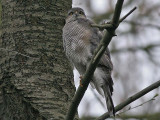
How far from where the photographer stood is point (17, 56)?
3.33m

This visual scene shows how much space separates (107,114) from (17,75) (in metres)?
0.94

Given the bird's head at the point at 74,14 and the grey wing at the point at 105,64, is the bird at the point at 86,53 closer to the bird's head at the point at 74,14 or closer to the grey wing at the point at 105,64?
the grey wing at the point at 105,64

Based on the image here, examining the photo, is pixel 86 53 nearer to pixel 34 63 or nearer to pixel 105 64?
pixel 105 64

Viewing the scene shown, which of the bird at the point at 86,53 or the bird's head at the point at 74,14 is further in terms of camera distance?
the bird's head at the point at 74,14

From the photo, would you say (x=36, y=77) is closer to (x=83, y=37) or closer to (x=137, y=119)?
(x=83, y=37)

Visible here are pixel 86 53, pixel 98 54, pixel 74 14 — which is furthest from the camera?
pixel 74 14

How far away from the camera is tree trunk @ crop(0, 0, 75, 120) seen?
3.06 meters

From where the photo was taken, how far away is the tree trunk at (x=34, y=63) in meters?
3.06

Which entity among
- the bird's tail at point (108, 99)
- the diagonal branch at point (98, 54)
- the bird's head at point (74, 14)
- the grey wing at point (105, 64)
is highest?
the diagonal branch at point (98, 54)

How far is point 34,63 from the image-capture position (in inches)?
130

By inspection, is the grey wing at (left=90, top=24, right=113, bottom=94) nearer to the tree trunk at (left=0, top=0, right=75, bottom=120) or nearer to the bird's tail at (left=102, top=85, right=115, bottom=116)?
the bird's tail at (left=102, top=85, right=115, bottom=116)

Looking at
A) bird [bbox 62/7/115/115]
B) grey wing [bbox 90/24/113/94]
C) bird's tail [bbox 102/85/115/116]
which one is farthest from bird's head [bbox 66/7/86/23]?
bird's tail [bbox 102/85/115/116]

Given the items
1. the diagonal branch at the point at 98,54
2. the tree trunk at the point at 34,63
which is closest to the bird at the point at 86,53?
the tree trunk at the point at 34,63

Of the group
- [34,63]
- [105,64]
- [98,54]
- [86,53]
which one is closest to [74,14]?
[86,53]
